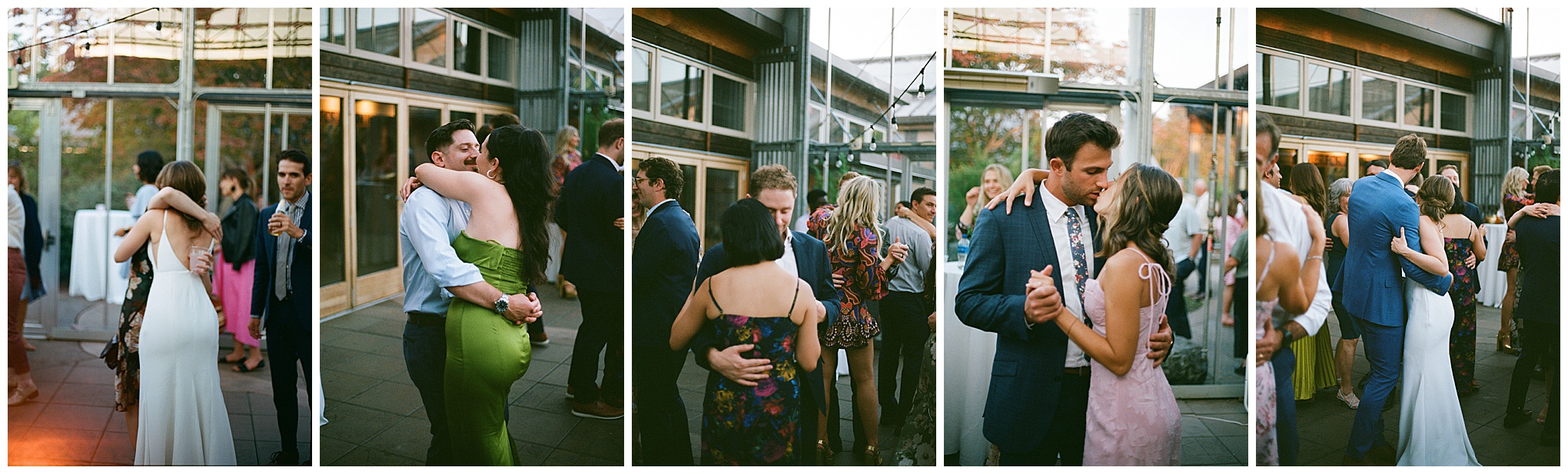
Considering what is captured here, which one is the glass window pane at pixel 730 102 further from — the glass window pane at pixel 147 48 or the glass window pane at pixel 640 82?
the glass window pane at pixel 147 48

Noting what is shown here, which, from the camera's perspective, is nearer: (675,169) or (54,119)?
(675,169)

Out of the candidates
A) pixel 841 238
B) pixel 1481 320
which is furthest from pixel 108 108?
pixel 1481 320

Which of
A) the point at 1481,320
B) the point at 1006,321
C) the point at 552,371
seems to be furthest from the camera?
the point at 1481,320

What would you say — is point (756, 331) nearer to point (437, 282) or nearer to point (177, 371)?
point (437, 282)

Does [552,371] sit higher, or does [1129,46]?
[1129,46]

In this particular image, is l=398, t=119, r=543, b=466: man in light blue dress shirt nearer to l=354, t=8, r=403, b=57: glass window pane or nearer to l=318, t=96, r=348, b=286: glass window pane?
l=318, t=96, r=348, b=286: glass window pane

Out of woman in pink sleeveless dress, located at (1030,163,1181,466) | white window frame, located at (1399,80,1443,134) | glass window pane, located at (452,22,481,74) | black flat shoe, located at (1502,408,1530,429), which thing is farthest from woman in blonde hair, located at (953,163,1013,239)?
black flat shoe, located at (1502,408,1530,429)

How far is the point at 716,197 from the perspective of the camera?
316cm

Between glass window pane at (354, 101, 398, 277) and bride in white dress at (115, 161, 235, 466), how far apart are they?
652 mm

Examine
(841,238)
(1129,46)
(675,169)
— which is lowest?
(841,238)

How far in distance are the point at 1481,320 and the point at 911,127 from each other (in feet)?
8.50

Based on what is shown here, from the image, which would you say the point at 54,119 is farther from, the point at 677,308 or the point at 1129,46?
the point at 1129,46

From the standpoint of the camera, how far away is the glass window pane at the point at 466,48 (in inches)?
128

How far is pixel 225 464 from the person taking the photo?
3336 mm
